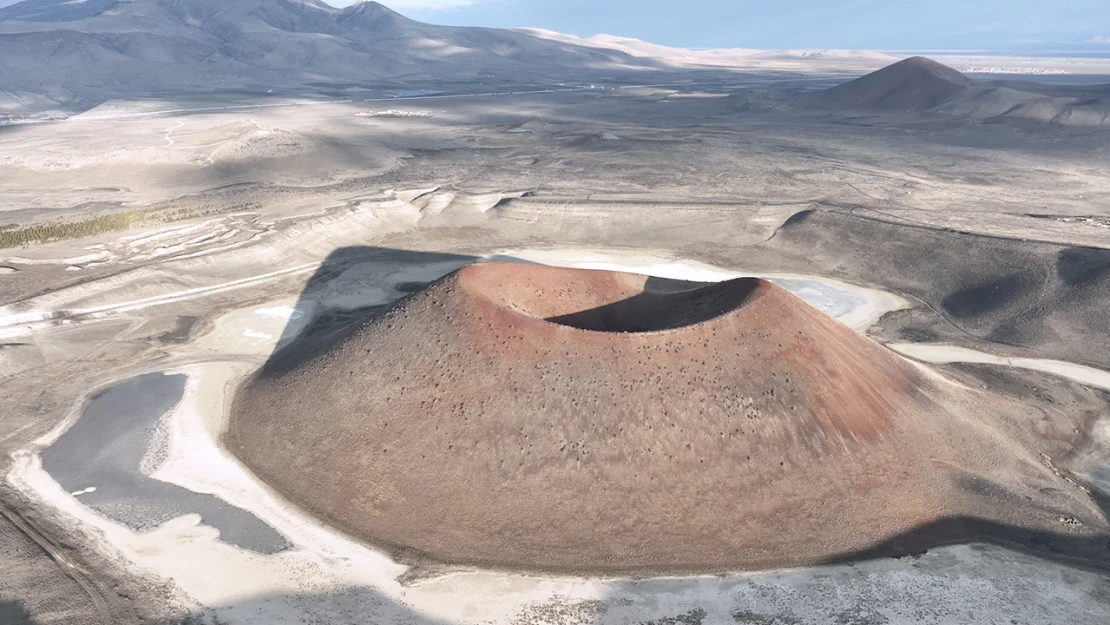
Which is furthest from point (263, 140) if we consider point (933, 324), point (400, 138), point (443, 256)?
point (933, 324)

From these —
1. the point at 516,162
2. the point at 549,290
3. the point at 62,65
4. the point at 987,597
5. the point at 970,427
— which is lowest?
the point at 987,597

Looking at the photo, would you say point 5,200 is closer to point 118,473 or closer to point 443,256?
point 443,256

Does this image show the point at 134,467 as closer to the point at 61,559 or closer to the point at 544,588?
the point at 61,559

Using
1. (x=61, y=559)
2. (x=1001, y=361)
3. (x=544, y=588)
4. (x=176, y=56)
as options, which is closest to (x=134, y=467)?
(x=61, y=559)

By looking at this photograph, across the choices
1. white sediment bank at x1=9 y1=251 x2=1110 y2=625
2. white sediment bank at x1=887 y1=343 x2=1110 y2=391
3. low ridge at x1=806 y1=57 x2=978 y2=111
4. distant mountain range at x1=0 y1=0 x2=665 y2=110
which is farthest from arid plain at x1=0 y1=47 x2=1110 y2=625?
distant mountain range at x1=0 y1=0 x2=665 y2=110

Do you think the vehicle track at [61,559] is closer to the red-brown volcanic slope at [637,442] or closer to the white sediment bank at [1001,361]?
the red-brown volcanic slope at [637,442]

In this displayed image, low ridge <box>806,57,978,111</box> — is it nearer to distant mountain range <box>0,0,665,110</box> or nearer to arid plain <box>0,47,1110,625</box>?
arid plain <box>0,47,1110,625</box>

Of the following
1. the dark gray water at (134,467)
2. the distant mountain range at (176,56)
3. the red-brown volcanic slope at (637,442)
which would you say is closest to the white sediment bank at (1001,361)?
the red-brown volcanic slope at (637,442)
